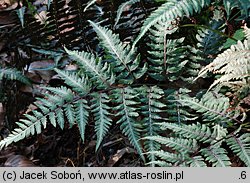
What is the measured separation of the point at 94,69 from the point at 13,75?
0.43 meters

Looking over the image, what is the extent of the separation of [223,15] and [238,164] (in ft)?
2.45

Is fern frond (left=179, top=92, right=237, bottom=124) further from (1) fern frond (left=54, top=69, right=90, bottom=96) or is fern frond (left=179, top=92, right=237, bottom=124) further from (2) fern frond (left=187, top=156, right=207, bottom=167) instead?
(1) fern frond (left=54, top=69, right=90, bottom=96)

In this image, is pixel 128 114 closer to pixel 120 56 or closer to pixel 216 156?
pixel 120 56

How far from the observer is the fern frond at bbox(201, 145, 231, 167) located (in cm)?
176

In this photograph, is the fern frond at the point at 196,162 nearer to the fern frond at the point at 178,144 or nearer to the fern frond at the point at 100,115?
the fern frond at the point at 178,144

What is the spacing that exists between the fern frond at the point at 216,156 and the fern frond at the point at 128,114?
287mm

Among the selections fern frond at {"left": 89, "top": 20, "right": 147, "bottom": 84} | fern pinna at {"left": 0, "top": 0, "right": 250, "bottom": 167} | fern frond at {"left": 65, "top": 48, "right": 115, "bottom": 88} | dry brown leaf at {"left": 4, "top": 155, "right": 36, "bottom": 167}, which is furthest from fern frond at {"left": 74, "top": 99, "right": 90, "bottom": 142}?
dry brown leaf at {"left": 4, "top": 155, "right": 36, "bottom": 167}

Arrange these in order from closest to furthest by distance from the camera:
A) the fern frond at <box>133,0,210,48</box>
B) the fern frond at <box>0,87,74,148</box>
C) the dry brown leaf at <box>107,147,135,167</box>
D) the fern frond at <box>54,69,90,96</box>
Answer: the fern frond at <box>133,0,210,48</box>, the fern frond at <box>0,87,74,148</box>, the fern frond at <box>54,69,90,96</box>, the dry brown leaf at <box>107,147,135,167</box>

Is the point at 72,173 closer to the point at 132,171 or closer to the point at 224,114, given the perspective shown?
the point at 132,171

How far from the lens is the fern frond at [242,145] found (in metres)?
1.75

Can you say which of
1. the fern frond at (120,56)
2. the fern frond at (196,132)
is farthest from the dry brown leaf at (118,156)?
the fern frond at (196,132)

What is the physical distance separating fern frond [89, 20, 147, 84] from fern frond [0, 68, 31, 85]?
44cm

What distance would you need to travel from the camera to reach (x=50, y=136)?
2514mm

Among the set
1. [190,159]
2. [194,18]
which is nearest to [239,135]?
[190,159]
